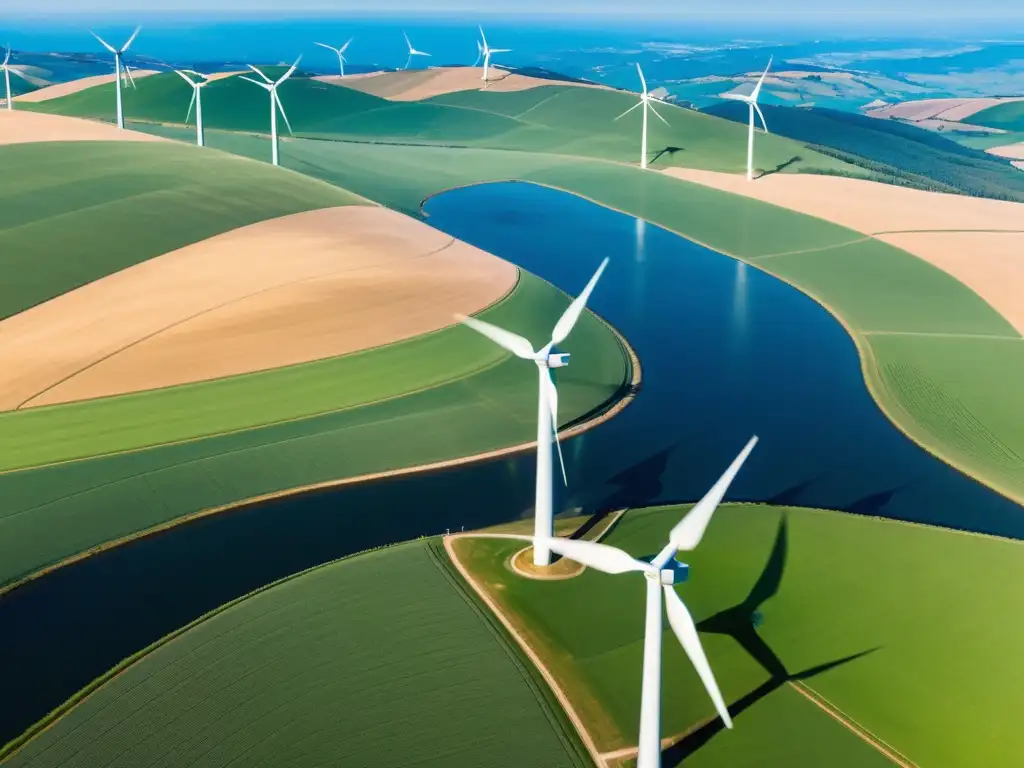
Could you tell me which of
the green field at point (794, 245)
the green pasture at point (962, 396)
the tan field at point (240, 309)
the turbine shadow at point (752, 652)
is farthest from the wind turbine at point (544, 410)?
the tan field at point (240, 309)

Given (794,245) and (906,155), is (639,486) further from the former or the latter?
(906,155)

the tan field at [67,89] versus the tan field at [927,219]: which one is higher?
the tan field at [67,89]

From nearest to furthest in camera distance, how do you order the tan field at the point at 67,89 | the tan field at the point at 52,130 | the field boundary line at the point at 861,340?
1. the field boundary line at the point at 861,340
2. the tan field at the point at 52,130
3. the tan field at the point at 67,89

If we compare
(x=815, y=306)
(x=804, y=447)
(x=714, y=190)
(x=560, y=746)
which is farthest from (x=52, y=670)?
(x=714, y=190)

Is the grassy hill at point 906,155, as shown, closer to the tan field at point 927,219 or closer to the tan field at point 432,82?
the tan field at point 927,219

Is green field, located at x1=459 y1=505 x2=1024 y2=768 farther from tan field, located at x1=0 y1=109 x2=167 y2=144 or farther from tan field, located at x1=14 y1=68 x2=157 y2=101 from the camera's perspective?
tan field, located at x1=14 y1=68 x2=157 y2=101

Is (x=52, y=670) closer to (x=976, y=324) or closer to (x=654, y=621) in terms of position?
(x=654, y=621)

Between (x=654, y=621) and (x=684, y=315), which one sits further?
(x=684, y=315)
